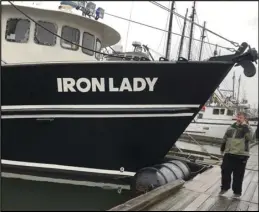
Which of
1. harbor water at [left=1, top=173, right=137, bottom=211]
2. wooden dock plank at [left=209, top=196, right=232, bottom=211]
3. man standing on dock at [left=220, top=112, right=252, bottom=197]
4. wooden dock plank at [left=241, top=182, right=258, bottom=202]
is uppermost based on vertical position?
man standing on dock at [left=220, top=112, right=252, bottom=197]

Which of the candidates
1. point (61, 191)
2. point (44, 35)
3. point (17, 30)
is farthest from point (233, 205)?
point (17, 30)

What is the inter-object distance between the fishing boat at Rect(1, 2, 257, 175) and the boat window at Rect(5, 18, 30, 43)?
28.9 inches

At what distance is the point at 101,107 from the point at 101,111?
8 cm

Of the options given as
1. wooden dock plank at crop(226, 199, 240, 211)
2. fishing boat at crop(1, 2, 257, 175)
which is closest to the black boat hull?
fishing boat at crop(1, 2, 257, 175)

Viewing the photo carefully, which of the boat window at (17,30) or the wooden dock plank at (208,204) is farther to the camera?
the boat window at (17,30)

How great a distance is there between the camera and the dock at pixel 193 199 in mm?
4328

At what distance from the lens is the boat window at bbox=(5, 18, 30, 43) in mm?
7359

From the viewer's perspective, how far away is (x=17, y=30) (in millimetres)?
7422

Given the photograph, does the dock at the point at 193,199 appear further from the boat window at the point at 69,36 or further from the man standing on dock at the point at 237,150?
the boat window at the point at 69,36

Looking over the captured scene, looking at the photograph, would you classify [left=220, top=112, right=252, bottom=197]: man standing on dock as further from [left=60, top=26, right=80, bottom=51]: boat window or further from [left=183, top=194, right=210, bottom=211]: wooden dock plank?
[left=60, top=26, right=80, bottom=51]: boat window

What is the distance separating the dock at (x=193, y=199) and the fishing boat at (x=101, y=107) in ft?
3.70

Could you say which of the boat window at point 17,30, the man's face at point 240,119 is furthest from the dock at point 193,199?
the boat window at point 17,30

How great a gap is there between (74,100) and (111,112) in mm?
730

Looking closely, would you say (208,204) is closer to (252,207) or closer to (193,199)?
(193,199)
